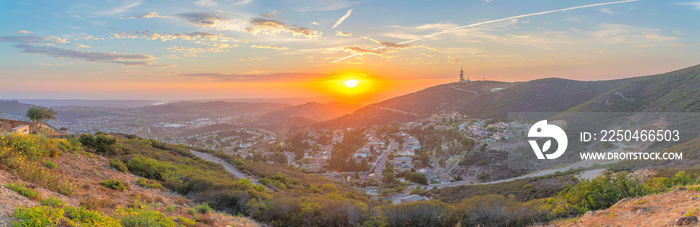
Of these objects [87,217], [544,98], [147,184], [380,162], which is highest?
[544,98]

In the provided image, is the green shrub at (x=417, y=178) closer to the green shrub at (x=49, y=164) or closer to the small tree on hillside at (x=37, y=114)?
the green shrub at (x=49, y=164)

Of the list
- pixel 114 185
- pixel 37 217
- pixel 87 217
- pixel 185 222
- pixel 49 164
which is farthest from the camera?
pixel 114 185

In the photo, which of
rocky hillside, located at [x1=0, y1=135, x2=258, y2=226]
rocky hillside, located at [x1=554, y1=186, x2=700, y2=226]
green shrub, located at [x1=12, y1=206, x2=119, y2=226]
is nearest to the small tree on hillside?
rocky hillside, located at [x1=0, y1=135, x2=258, y2=226]

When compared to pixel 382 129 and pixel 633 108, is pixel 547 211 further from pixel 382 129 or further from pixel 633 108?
pixel 382 129

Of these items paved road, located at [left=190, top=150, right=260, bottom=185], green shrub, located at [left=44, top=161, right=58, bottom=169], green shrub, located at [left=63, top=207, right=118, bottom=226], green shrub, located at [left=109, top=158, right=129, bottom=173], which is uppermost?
green shrub, located at [left=44, top=161, right=58, bottom=169]

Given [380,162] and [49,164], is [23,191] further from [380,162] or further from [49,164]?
[380,162]

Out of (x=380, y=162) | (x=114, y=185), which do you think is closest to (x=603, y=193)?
(x=114, y=185)

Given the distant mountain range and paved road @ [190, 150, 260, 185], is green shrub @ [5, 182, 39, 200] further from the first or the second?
the distant mountain range

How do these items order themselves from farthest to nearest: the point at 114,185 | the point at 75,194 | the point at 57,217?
the point at 114,185
the point at 75,194
the point at 57,217

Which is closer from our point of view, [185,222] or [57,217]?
[57,217]
